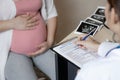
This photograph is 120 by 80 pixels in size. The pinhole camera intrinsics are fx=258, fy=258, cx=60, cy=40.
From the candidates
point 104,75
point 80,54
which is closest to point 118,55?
point 104,75

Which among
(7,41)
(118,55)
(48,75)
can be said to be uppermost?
(118,55)

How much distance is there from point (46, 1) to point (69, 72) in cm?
45

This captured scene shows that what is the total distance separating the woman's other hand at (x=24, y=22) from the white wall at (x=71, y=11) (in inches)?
28.5

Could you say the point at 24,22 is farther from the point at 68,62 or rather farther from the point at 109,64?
the point at 109,64

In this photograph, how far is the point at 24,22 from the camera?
1.43m

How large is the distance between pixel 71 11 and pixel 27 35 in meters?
0.87

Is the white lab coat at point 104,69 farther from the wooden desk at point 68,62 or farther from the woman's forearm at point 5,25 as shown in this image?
the woman's forearm at point 5,25

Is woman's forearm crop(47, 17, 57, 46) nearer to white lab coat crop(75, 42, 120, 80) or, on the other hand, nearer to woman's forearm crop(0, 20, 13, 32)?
woman's forearm crop(0, 20, 13, 32)

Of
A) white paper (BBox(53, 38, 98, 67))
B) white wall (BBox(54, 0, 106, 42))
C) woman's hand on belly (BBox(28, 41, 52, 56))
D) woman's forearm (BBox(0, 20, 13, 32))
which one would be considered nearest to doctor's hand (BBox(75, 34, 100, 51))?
white paper (BBox(53, 38, 98, 67))

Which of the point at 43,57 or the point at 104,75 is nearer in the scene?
the point at 104,75

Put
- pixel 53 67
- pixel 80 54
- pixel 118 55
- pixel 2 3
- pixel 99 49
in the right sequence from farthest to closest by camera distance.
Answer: pixel 53 67, pixel 2 3, pixel 80 54, pixel 99 49, pixel 118 55

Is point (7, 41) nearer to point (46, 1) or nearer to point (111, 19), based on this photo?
point (46, 1)

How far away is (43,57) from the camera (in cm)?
152

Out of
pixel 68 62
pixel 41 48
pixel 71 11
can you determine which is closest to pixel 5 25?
pixel 41 48
